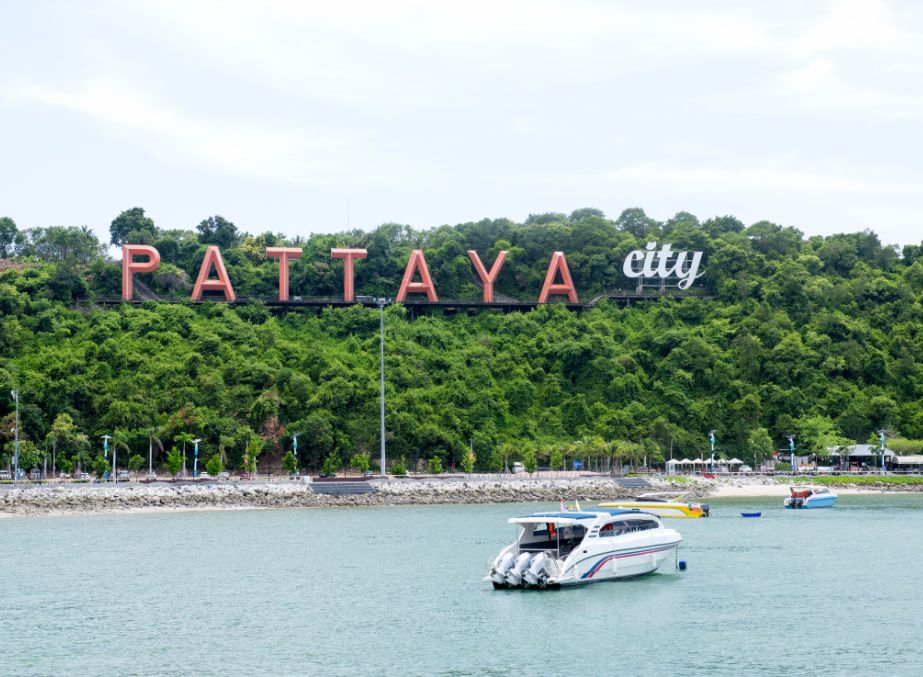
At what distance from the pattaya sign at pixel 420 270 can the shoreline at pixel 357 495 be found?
134 ft

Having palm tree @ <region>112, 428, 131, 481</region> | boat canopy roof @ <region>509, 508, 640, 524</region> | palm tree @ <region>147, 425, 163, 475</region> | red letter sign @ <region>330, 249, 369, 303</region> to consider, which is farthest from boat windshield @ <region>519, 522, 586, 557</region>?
red letter sign @ <region>330, 249, 369, 303</region>

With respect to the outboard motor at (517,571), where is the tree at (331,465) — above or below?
above

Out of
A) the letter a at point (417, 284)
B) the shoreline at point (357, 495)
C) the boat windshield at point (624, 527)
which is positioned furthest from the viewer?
the letter a at point (417, 284)

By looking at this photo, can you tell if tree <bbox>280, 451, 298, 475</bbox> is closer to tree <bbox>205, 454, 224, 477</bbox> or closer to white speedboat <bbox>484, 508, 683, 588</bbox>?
tree <bbox>205, 454, 224, 477</bbox>

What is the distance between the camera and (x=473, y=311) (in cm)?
16025

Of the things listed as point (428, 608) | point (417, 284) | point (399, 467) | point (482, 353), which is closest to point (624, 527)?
point (428, 608)

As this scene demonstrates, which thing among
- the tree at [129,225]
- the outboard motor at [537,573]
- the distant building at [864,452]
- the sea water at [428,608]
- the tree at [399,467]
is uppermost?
the tree at [129,225]

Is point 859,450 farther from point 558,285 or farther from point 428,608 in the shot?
point 428,608

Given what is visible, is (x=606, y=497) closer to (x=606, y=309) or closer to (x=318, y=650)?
(x=606, y=309)

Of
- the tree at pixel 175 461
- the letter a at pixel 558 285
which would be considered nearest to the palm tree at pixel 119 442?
the tree at pixel 175 461

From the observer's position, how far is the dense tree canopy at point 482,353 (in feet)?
401

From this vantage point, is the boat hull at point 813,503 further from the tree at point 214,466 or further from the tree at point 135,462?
the tree at point 135,462

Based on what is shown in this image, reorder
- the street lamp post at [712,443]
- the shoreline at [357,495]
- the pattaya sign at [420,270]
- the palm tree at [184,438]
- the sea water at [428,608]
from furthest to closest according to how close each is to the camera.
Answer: the pattaya sign at [420,270], the street lamp post at [712,443], the palm tree at [184,438], the shoreline at [357,495], the sea water at [428,608]

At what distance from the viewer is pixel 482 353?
14412 centimetres
